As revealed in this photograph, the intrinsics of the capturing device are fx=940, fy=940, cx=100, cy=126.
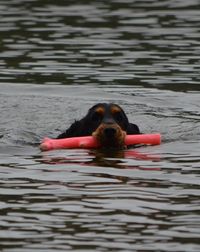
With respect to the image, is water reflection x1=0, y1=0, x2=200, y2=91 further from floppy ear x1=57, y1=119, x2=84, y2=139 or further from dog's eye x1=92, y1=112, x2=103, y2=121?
dog's eye x1=92, y1=112, x2=103, y2=121

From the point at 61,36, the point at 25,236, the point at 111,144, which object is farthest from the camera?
the point at 61,36

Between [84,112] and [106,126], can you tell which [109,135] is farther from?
[84,112]

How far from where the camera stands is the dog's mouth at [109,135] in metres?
11.3

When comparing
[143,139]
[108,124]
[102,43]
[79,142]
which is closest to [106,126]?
[108,124]

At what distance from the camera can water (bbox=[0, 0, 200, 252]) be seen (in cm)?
786

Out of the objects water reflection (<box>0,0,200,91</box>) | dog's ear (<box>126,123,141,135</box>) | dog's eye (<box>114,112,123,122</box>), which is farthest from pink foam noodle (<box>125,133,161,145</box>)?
water reflection (<box>0,0,200,91</box>)

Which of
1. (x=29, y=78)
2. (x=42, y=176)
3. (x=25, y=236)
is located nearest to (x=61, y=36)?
(x=29, y=78)

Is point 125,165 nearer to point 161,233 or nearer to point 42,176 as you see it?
point 42,176

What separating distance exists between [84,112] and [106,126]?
3436 millimetres

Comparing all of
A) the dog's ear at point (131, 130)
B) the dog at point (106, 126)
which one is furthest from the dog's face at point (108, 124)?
the dog's ear at point (131, 130)

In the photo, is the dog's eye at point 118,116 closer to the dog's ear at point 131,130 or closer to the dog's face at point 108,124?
the dog's face at point 108,124

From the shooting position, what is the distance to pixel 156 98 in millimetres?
15469

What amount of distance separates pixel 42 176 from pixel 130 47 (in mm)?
9768

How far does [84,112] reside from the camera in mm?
14703
